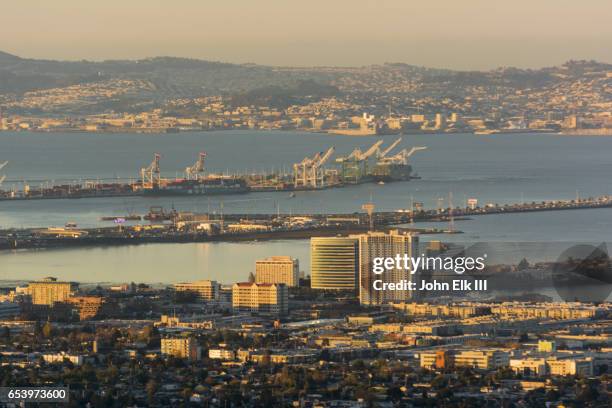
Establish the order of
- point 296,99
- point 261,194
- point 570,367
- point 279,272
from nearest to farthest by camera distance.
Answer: point 570,367 < point 279,272 < point 261,194 < point 296,99

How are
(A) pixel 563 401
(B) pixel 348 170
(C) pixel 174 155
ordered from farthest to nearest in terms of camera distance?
1. (C) pixel 174 155
2. (B) pixel 348 170
3. (A) pixel 563 401

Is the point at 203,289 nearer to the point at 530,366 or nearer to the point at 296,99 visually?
the point at 530,366

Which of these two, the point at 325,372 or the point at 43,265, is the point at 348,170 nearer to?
the point at 43,265

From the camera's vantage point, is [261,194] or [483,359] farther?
[261,194]

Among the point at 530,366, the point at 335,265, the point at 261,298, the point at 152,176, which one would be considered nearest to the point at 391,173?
the point at 152,176

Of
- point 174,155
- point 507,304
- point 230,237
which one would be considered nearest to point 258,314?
point 507,304

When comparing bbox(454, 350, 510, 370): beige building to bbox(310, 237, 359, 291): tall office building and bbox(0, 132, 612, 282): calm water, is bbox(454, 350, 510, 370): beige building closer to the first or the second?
Result: bbox(310, 237, 359, 291): tall office building

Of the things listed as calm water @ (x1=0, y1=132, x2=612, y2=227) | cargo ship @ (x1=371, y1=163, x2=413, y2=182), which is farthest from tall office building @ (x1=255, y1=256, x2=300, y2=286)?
cargo ship @ (x1=371, y1=163, x2=413, y2=182)

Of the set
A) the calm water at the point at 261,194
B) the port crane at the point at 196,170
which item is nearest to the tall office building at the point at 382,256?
the calm water at the point at 261,194
